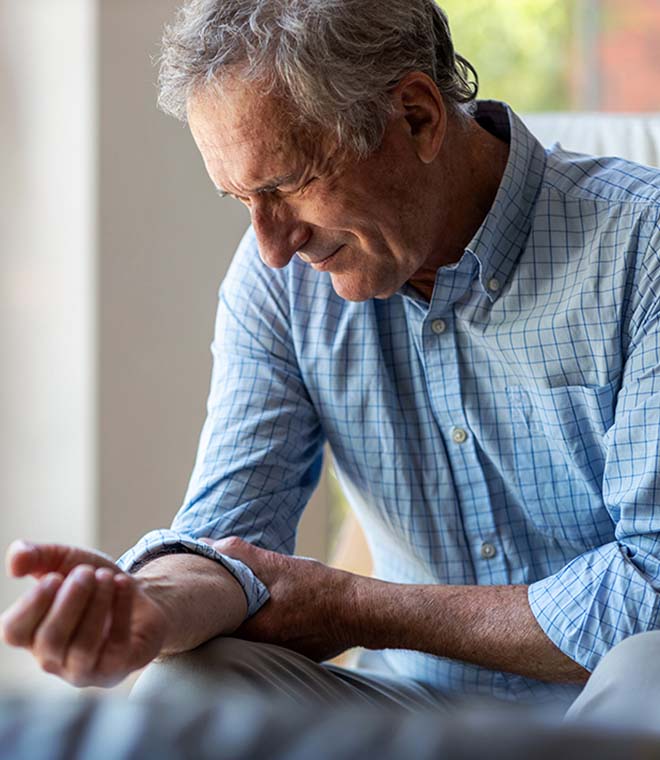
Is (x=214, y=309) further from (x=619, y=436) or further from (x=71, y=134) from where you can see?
(x=619, y=436)

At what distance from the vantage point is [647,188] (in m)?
1.36

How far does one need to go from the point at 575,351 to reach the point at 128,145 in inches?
48.3

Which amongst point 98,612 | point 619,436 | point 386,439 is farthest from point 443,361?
point 98,612

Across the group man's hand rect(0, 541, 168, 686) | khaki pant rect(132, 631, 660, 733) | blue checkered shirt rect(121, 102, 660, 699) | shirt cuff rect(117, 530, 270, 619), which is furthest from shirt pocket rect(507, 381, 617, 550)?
man's hand rect(0, 541, 168, 686)

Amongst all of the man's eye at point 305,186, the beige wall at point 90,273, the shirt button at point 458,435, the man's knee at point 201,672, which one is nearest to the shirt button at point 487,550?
the shirt button at point 458,435

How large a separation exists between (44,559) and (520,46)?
3505mm

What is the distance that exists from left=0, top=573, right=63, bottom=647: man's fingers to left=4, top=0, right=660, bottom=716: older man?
3.1 inches

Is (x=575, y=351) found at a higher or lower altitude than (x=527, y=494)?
higher

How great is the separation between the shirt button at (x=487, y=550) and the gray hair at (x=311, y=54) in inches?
19.2

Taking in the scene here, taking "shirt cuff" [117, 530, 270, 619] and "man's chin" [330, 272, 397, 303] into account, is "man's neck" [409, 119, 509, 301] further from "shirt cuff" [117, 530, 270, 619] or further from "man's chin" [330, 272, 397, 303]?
"shirt cuff" [117, 530, 270, 619]

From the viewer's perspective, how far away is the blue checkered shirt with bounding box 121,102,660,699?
1.31m

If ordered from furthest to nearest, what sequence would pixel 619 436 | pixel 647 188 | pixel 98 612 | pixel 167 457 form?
1. pixel 167 457
2. pixel 647 188
3. pixel 619 436
4. pixel 98 612

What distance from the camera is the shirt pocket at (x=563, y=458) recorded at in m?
1.34

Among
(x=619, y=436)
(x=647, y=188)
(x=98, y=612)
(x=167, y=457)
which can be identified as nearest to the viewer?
(x=98, y=612)
